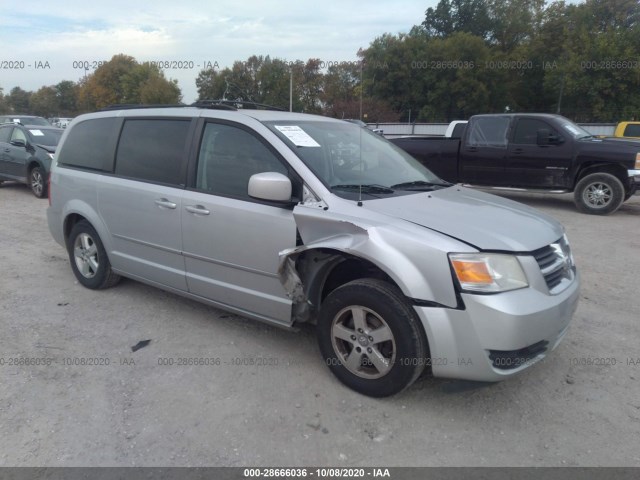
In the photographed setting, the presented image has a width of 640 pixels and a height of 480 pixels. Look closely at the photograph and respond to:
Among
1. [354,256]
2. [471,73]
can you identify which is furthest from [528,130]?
[471,73]

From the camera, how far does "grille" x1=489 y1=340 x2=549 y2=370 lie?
2.78 m

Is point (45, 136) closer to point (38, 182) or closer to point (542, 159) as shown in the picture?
point (38, 182)

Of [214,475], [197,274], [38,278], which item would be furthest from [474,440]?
[38,278]

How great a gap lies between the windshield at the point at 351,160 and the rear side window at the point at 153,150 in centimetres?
89

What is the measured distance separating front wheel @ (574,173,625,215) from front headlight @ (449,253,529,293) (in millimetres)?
7736

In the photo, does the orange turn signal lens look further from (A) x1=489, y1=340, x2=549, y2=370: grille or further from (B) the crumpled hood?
(A) x1=489, y1=340, x2=549, y2=370: grille

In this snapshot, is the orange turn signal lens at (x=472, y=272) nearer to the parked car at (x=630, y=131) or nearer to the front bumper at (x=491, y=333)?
the front bumper at (x=491, y=333)

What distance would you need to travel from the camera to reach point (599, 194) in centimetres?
932

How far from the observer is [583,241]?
286 inches

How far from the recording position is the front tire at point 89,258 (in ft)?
15.9

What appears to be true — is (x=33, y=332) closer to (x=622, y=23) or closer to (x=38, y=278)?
(x=38, y=278)

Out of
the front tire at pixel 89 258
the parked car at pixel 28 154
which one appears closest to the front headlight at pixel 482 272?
the front tire at pixel 89 258

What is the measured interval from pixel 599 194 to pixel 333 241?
814cm

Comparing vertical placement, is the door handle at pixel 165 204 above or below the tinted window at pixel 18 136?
below
